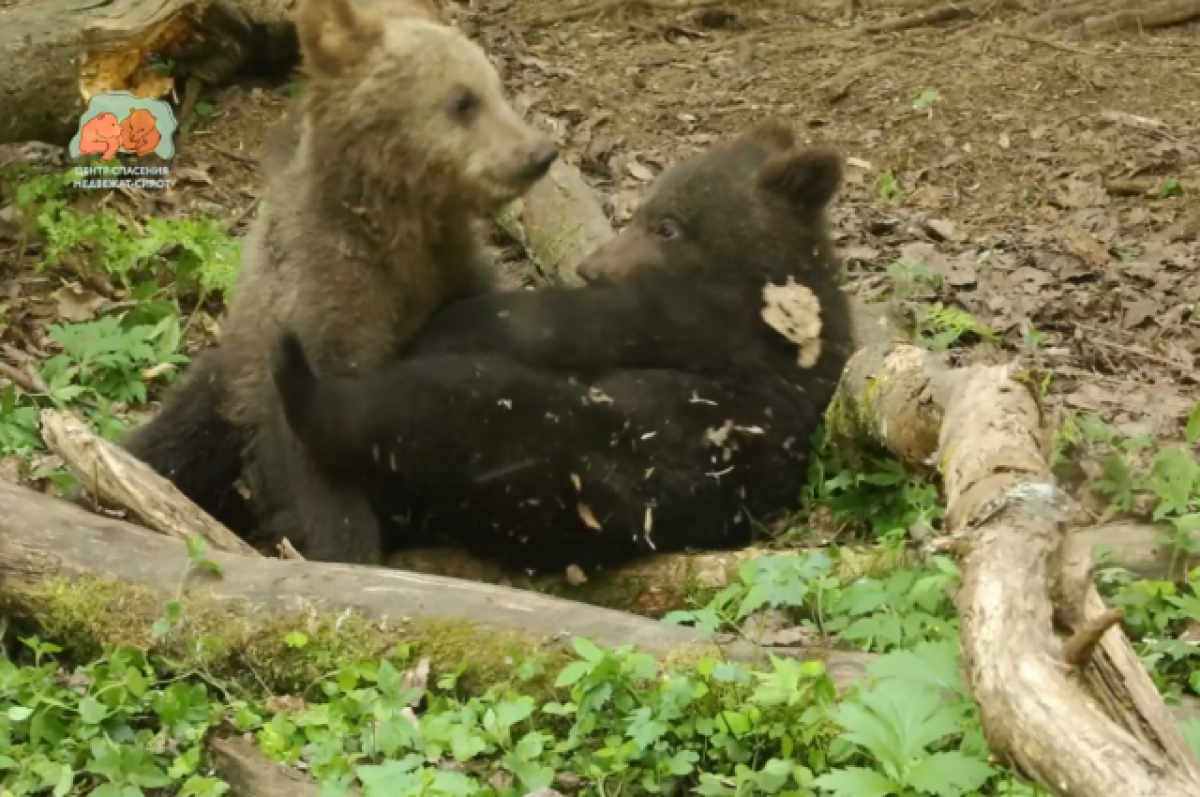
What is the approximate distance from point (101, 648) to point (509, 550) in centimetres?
161

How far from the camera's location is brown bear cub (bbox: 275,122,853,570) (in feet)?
16.8

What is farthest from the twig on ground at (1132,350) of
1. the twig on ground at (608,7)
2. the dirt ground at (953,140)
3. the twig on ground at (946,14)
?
the twig on ground at (608,7)

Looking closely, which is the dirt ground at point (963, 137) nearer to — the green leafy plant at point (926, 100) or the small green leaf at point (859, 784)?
the green leafy plant at point (926, 100)

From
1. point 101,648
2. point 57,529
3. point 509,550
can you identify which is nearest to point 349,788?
point 101,648

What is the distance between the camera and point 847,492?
17.5 feet

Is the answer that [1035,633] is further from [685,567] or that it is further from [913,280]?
[913,280]

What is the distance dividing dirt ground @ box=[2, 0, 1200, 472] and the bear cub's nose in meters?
2.33

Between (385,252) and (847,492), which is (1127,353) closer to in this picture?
(847,492)

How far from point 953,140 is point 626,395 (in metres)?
4.83

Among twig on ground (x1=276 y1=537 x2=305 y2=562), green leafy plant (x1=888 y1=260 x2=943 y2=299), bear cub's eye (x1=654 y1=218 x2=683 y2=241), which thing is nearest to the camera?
twig on ground (x1=276 y1=537 x2=305 y2=562)

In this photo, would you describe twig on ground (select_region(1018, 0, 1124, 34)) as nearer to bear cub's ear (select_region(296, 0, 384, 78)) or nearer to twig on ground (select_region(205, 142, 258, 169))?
twig on ground (select_region(205, 142, 258, 169))

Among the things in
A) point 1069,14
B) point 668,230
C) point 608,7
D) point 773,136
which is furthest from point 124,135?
point 1069,14

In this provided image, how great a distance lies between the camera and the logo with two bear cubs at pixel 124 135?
26.2ft

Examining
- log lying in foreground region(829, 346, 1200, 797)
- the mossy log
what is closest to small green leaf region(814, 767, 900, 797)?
log lying in foreground region(829, 346, 1200, 797)
